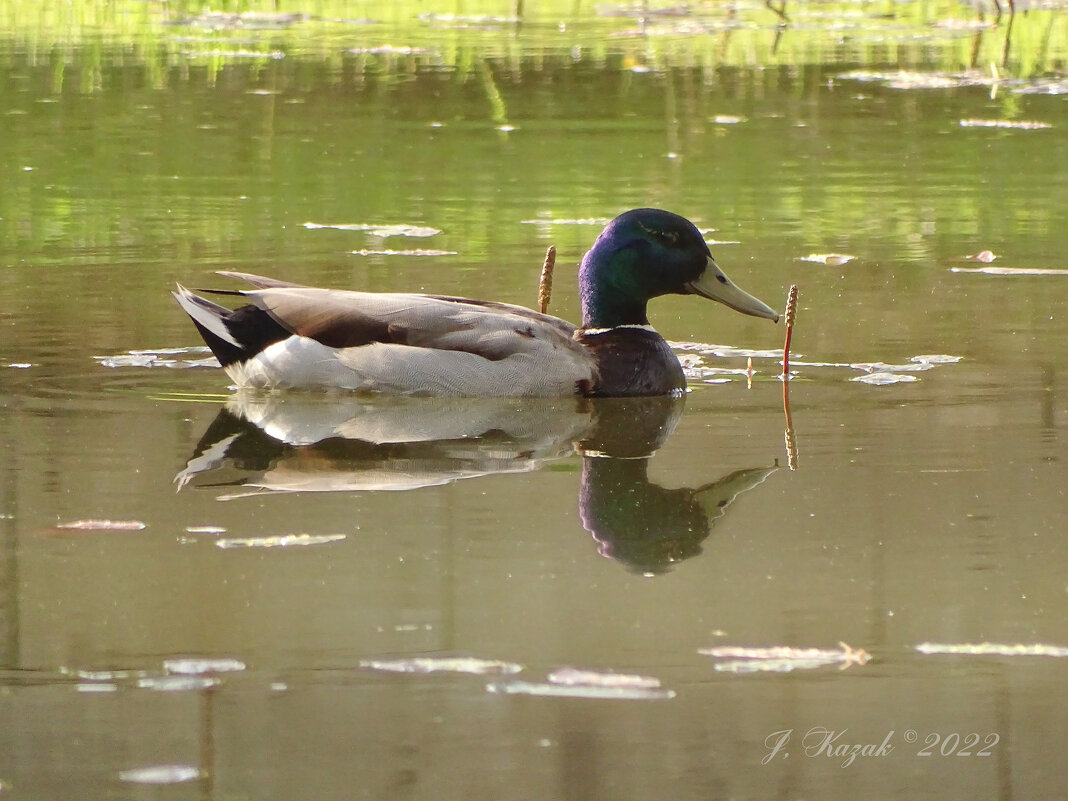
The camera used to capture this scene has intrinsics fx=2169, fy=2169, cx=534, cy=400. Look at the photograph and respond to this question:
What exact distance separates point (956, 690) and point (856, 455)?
2228 millimetres

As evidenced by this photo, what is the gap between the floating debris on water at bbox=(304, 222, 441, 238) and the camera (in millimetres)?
11086

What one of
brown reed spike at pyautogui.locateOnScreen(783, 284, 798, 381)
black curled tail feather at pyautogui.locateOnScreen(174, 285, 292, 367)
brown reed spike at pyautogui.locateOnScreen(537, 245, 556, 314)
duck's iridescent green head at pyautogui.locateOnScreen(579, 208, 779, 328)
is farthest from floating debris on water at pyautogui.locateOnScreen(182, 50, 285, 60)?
brown reed spike at pyautogui.locateOnScreen(783, 284, 798, 381)

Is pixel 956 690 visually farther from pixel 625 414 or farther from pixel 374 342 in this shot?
pixel 374 342

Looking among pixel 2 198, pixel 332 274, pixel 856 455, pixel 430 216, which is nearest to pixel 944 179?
pixel 430 216

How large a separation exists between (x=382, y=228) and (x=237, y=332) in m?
3.28

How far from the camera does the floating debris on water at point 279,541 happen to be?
5.75 meters

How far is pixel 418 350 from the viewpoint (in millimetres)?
7906

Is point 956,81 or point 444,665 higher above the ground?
point 956,81

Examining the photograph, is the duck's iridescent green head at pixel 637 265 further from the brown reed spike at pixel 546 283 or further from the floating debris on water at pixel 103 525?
the floating debris on water at pixel 103 525

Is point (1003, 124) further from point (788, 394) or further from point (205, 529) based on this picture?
point (205, 529)

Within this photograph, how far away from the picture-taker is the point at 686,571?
5.54m

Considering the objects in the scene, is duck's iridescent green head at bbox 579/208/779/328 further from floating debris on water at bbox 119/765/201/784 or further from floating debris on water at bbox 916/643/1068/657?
floating debris on water at bbox 119/765/201/784

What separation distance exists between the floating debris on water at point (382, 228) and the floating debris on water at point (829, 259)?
196cm

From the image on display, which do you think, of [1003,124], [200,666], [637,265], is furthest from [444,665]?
[1003,124]
